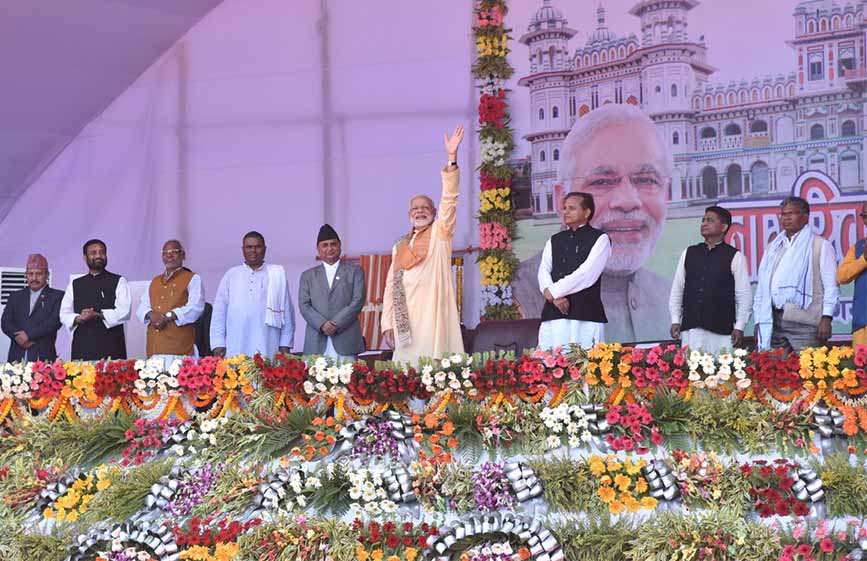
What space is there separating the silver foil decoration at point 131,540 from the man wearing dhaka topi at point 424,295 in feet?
5.69

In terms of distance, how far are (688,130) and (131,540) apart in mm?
5493

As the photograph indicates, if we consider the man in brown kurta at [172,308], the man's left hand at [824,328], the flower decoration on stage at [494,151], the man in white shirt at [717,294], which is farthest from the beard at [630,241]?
the man in brown kurta at [172,308]

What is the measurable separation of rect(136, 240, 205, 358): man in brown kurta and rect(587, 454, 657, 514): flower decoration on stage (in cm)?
332

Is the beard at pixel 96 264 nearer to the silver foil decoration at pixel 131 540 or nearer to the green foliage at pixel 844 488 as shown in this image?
the silver foil decoration at pixel 131 540

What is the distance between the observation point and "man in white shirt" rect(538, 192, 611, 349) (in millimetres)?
5359

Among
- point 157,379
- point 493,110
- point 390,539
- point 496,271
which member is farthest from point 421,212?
point 493,110

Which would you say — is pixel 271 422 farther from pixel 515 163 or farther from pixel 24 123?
pixel 24 123

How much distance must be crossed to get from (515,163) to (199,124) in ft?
10.2

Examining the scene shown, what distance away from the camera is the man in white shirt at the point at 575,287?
17.6 ft

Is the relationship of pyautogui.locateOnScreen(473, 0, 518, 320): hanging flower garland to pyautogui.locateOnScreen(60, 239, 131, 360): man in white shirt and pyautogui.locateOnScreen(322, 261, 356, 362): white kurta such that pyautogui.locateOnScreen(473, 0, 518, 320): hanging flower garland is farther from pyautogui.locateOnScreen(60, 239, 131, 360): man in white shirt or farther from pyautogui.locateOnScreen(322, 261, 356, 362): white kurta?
pyautogui.locateOnScreen(60, 239, 131, 360): man in white shirt

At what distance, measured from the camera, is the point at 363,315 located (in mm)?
9062

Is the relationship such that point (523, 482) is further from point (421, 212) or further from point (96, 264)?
point (96, 264)

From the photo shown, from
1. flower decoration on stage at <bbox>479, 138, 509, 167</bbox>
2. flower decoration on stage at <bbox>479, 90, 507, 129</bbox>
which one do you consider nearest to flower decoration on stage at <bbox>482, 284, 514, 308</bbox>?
flower decoration on stage at <bbox>479, 138, 509, 167</bbox>

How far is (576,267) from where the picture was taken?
17.8 feet
